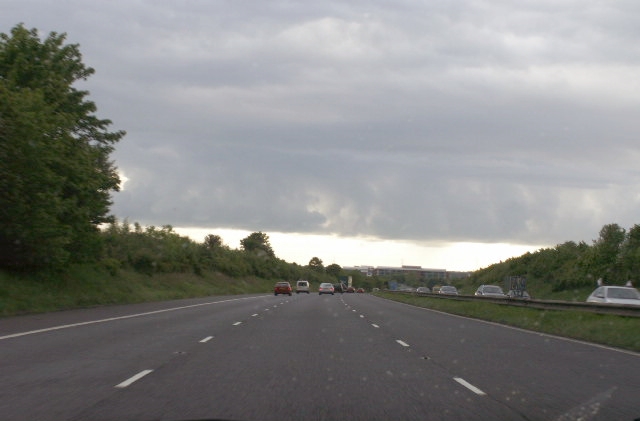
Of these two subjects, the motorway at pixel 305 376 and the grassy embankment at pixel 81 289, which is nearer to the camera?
the motorway at pixel 305 376

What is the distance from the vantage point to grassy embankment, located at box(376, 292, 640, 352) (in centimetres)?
1992

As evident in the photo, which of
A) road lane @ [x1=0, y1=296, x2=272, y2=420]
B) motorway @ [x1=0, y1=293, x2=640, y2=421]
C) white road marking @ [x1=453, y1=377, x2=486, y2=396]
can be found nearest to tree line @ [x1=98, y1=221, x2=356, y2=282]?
road lane @ [x1=0, y1=296, x2=272, y2=420]

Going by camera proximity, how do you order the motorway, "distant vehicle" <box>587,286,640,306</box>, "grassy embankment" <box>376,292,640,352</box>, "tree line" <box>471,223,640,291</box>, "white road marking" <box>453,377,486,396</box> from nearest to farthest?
1. the motorway
2. "white road marking" <box>453,377,486,396</box>
3. "grassy embankment" <box>376,292,640,352</box>
4. "distant vehicle" <box>587,286,640,306</box>
5. "tree line" <box>471,223,640,291</box>

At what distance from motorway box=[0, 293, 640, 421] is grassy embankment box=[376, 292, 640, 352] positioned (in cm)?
105

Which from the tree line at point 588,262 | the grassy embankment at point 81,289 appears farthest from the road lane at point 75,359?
the tree line at point 588,262

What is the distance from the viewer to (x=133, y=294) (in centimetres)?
4988

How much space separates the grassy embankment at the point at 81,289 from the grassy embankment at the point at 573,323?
18.4 m

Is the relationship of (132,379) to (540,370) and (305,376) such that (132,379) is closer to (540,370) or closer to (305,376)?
(305,376)

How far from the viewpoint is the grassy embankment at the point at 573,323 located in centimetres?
1992

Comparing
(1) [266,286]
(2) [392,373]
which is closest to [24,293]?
(2) [392,373]

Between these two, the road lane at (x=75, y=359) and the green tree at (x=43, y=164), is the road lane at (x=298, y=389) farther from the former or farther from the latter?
the green tree at (x=43, y=164)

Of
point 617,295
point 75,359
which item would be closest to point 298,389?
point 75,359

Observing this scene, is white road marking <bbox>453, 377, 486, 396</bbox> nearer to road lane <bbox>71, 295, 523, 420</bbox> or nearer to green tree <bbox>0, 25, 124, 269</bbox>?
road lane <bbox>71, 295, 523, 420</bbox>

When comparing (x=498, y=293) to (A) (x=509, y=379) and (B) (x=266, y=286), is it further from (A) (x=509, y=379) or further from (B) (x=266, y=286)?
(B) (x=266, y=286)
